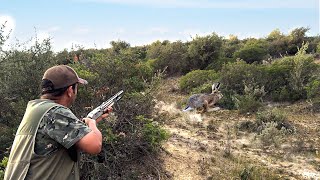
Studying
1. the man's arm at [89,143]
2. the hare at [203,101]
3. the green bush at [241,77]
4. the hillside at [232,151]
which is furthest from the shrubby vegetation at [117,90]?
the man's arm at [89,143]

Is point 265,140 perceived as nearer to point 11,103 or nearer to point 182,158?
point 182,158

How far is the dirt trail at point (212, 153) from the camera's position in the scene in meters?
5.93

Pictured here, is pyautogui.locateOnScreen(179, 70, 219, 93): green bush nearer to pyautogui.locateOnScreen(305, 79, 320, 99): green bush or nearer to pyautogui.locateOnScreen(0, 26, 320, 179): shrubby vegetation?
pyautogui.locateOnScreen(0, 26, 320, 179): shrubby vegetation

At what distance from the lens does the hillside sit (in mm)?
5832

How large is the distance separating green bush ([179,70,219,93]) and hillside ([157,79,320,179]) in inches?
153

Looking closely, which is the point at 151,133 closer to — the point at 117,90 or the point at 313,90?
the point at 117,90

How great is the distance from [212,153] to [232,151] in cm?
43

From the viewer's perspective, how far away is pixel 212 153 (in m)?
6.61

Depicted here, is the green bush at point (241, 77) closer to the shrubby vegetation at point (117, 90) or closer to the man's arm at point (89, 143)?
the shrubby vegetation at point (117, 90)

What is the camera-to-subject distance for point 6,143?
576 cm

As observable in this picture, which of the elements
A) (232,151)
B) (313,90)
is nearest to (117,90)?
(232,151)

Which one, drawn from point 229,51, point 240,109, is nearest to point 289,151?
point 240,109

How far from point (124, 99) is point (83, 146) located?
3.59 meters

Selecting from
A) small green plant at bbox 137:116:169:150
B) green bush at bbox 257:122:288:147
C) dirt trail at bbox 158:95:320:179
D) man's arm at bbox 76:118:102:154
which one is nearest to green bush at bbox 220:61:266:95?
dirt trail at bbox 158:95:320:179
